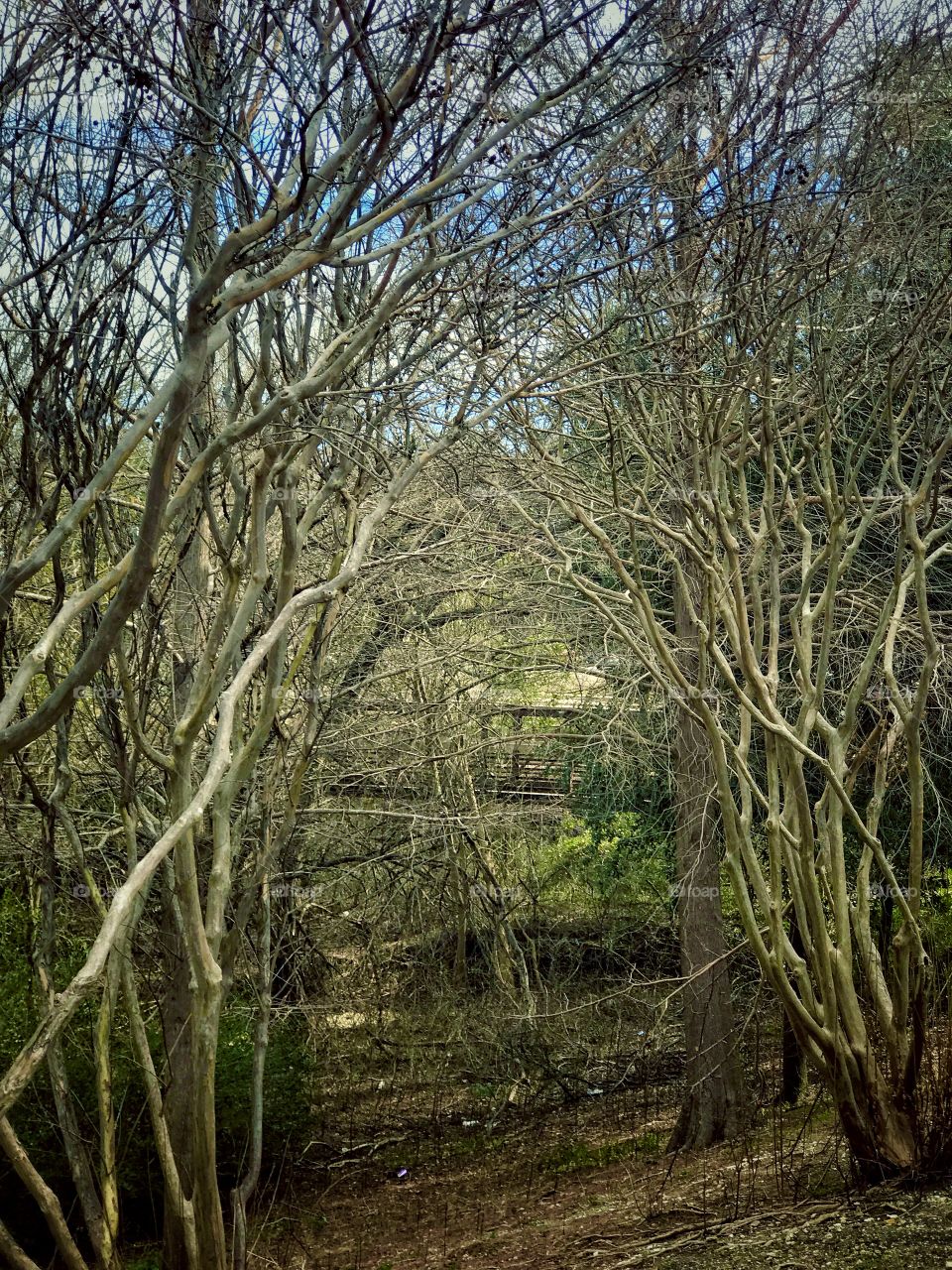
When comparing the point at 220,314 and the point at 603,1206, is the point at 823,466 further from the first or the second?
the point at 603,1206

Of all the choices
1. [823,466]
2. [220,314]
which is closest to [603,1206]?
[823,466]

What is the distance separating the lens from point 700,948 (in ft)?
27.7

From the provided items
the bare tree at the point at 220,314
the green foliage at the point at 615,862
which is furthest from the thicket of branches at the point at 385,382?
the green foliage at the point at 615,862

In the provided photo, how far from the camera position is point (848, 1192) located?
16.7 ft

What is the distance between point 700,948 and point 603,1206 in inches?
84.7

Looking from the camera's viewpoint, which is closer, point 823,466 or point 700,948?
point 823,466

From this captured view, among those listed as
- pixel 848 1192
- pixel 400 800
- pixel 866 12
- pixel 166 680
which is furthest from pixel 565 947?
pixel 866 12

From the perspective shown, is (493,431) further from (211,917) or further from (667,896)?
(667,896)

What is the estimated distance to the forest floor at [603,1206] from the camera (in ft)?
15.3

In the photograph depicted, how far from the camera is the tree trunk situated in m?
8.07

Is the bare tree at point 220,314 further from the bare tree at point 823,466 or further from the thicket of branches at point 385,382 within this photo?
the bare tree at point 823,466

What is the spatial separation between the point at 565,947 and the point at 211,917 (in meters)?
7.01

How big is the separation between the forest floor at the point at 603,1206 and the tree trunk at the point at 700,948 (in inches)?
12.2

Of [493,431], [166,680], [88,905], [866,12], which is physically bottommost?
[88,905]
